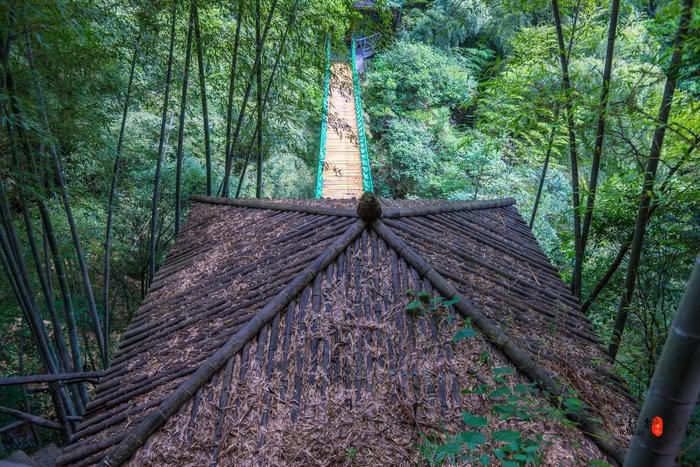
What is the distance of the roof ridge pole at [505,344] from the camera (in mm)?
2004

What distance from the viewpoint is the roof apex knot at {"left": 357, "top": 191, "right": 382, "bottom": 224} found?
9.89 ft

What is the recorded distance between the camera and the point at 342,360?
2336mm

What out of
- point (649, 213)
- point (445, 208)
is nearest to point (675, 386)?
point (445, 208)

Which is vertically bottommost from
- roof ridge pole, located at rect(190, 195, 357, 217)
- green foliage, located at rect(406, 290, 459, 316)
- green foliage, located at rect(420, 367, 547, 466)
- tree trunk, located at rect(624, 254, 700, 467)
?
green foliage, located at rect(420, 367, 547, 466)

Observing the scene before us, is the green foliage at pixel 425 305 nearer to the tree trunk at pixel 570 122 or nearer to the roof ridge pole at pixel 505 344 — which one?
the roof ridge pole at pixel 505 344

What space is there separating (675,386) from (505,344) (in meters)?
1.63

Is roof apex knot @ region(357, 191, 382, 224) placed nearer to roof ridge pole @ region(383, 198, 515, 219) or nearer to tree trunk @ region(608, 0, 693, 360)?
roof ridge pole @ region(383, 198, 515, 219)

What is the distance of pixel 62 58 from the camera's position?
3.73 meters

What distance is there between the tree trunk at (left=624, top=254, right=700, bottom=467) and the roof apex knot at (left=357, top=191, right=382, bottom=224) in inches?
90.0

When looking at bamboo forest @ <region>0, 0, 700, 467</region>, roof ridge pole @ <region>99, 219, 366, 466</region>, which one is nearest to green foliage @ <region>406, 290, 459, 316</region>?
bamboo forest @ <region>0, 0, 700, 467</region>

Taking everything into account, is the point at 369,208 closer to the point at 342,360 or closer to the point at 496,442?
the point at 342,360

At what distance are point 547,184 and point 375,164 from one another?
451 centimetres

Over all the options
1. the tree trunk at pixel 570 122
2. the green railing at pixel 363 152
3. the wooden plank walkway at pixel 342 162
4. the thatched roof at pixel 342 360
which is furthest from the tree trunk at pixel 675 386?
the green railing at pixel 363 152

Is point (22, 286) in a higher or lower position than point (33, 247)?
lower
